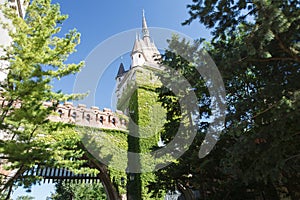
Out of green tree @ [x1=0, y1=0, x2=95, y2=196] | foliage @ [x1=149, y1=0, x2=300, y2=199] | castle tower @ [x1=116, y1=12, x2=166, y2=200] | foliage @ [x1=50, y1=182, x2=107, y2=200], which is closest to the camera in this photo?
foliage @ [x1=149, y1=0, x2=300, y2=199]

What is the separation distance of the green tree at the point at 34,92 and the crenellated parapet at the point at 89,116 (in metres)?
5.25

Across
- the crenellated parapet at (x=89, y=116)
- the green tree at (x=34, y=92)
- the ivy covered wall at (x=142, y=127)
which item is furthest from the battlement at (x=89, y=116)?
the green tree at (x=34, y=92)

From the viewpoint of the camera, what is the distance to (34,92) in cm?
445

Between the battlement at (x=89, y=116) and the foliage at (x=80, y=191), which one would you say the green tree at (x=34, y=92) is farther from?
the foliage at (x=80, y=191)

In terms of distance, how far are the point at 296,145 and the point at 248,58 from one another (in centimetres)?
210

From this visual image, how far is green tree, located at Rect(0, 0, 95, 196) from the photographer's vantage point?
170 inches

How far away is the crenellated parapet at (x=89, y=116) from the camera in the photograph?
10.7 metres

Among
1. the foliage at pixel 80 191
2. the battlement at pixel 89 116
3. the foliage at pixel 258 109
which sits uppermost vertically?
the battlement at pixel 89 116

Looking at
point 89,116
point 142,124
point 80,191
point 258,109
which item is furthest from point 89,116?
point 80,191

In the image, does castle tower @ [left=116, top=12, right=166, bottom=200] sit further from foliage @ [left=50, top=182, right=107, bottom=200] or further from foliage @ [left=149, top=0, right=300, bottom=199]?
foliage @ [left=50, top=182, right=107, bottom=200]

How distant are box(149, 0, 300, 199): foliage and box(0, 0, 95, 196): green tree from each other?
2.87m

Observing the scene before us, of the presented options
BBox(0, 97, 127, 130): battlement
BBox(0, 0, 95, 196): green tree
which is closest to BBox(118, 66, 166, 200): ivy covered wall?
BBox(0, 97, 127, 130): battlement

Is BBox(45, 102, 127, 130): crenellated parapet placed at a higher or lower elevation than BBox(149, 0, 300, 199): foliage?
higher

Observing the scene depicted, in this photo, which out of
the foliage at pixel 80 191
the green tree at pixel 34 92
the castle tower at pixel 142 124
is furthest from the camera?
the foliage at pixel 80 191
